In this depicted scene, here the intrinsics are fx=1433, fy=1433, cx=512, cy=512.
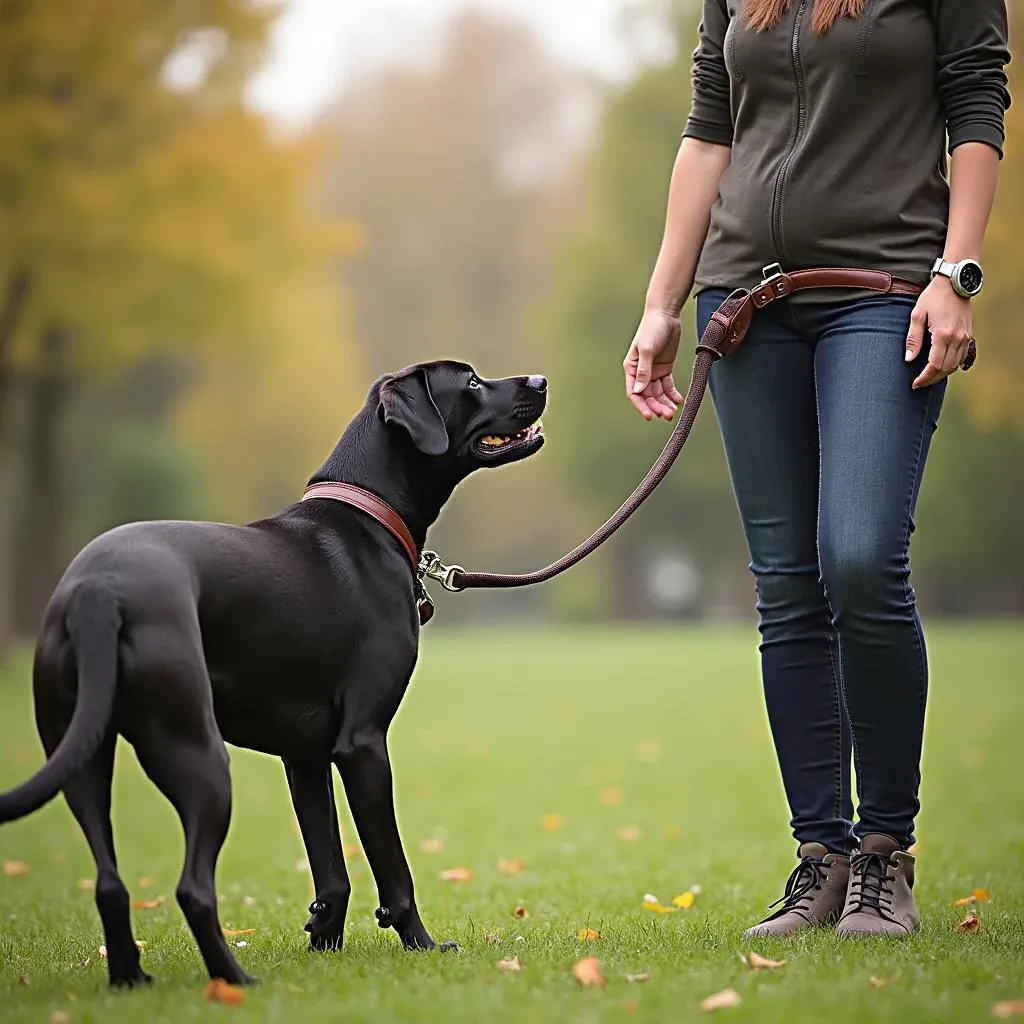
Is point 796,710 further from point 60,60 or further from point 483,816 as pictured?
point 60,60

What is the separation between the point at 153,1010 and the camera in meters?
2.78

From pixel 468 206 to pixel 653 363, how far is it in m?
32.6

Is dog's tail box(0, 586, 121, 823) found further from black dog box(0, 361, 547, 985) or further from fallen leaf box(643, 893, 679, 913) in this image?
fallen leaf box(643, 893, 679, 913)

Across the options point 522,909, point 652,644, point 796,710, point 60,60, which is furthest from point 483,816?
point 652,644

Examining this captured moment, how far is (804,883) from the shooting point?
147 inches

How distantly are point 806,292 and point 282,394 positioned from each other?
24757 mm

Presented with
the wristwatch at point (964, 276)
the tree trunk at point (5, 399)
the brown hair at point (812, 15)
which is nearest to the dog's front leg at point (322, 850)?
the wristwatch at point (964, 276)

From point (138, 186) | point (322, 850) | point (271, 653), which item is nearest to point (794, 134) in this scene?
point (271, 653)

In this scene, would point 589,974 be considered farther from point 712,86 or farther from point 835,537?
point 712,86

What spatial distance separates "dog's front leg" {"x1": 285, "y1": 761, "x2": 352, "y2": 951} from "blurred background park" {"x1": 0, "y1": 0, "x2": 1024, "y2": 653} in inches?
443

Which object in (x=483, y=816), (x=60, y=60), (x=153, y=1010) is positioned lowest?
(x=483, y=816)

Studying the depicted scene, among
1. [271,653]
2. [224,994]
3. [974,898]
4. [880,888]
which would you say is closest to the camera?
[224,994]

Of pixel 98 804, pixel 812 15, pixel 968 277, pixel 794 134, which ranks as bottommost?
pixel 98 804

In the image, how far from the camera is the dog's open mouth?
4051mm
